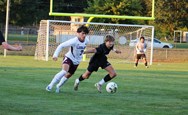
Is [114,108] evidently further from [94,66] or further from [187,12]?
[187,12]

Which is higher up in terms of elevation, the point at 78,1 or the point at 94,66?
the point at 78,1

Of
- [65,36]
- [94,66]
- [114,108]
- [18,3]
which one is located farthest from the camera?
[18,3]

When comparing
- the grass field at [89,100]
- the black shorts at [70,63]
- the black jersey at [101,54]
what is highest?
the black jersey at [101,54]

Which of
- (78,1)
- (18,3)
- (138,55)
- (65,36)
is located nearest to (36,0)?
(18,3)

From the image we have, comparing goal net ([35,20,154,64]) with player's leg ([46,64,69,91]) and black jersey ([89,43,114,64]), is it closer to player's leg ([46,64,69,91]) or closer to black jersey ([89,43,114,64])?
black jersey ([89,43,114,64])

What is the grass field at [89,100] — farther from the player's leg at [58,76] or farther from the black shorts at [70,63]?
the black shorts at [70,63]

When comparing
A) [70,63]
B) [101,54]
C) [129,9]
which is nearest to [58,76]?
[70,63]

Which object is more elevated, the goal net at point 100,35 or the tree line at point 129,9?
the tree line at point 129,9

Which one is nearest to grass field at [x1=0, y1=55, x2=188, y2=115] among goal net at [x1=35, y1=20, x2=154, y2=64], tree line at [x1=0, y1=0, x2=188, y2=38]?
goal net at [x1=35, y1=20, x2=154, y2=64]

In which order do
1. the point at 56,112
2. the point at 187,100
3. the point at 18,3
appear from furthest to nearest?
the point at 18,3
the point at 187,100
the point at 56,112

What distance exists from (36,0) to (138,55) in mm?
28215

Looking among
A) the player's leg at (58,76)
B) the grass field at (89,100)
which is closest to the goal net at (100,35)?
the grass field at (89,100)

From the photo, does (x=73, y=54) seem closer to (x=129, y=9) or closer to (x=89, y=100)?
(x=89, y=100)

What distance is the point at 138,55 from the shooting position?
32.1m
